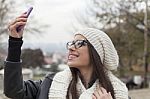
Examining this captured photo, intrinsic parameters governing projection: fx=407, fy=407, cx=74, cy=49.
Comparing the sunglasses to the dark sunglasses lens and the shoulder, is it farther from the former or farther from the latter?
the shoulder

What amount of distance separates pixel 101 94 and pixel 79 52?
0.30 m

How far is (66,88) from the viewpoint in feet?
8.32

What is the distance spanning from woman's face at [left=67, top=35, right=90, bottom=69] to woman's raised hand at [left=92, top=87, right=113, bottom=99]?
7.2 inches

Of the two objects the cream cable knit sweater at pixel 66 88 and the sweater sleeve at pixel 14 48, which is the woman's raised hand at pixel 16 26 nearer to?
the sweater sleeve at pixel 14 48

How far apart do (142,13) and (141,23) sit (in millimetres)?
1434

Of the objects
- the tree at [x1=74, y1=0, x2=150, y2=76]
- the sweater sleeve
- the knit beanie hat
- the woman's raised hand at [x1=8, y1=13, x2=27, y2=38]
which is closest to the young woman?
the knit beanie hat

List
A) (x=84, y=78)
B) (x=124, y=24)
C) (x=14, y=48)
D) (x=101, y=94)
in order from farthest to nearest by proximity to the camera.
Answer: (x=124, y=24)
(x=84, y=78)
(x=101, y=94)
(x=14, y=48)

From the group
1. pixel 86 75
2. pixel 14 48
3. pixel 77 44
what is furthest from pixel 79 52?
pixel 14 48

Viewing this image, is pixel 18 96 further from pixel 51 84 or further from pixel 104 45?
pixel 104 45

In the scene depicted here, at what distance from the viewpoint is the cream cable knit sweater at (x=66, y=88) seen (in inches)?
97.8

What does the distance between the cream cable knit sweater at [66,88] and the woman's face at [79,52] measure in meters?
0.09

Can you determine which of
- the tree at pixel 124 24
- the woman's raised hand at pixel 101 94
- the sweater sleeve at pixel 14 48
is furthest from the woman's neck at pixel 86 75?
the tree at pixel 124 24

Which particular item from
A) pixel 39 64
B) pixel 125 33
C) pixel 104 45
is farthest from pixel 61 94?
pixel 39 64

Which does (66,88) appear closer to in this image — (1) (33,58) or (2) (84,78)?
(2) (84,78)
